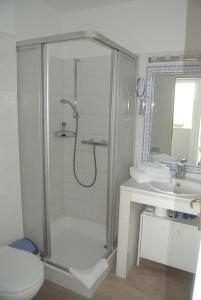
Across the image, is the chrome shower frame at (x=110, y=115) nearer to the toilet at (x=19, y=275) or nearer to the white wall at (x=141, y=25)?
the white wall at (x=141, y=25)

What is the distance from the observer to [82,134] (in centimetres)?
275

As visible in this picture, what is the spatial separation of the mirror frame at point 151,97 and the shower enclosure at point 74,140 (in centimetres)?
14

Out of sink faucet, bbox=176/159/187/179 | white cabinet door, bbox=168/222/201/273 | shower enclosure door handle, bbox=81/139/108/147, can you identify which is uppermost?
shower enclosure door handle, bbox=81/139/108/147

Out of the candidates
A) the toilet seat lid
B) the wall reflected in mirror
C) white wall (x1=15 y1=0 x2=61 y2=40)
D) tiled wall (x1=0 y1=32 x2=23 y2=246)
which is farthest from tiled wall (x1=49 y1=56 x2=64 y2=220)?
the wall reflected in mirror

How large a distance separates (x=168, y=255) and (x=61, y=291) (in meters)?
0.97

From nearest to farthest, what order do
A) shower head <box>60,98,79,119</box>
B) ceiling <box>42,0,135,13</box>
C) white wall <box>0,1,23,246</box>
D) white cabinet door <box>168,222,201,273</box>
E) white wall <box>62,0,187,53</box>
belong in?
white wall <box>0,1,23,246</box>, white cabinet door <box>168,222,201,273</box>, white wall <box>62,0,187,53</box>, ceiling <box>42,0,135,13</box>, shower head <box>60,98,79,119</box>

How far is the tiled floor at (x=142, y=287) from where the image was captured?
1945 millimetres

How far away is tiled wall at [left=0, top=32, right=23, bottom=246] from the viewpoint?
1.94 metres

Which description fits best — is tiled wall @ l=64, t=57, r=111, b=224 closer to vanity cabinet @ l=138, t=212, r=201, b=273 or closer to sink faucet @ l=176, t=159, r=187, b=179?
vanity cabinet @ l=138, t=212, r=201, b=273

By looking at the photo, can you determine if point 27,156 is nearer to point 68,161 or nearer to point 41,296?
point 68,161

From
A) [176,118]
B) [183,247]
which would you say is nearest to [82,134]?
[176,118]

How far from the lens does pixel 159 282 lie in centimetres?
213

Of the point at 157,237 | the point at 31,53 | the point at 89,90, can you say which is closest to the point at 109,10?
the point at 89,90

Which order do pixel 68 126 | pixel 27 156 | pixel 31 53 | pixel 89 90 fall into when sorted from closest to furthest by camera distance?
pixel 31 53, pixel 27 156, pixel 89 90, pixel 68 126
